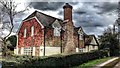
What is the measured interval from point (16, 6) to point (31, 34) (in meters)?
5.38

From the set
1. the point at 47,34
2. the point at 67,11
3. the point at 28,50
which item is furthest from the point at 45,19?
the point at 28,50

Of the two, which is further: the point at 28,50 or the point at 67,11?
the point at 28,50

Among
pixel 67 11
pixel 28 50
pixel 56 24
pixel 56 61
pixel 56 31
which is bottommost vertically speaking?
pixel 56 61

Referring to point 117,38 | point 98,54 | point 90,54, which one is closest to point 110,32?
point 117,38

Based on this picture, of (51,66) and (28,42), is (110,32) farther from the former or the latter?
(51,66)

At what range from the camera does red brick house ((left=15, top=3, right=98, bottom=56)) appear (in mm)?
42281

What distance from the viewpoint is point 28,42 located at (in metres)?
43.8

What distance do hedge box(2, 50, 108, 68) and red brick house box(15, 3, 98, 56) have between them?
25.0ft

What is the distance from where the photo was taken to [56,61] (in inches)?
934

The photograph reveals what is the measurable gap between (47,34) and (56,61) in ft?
63.1

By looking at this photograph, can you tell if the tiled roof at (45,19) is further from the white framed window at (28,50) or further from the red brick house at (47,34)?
the white framed window at (28,50)

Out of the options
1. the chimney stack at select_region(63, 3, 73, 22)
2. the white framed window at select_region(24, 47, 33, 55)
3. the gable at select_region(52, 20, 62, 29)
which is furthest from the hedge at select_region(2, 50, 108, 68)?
the white framed window at select_region(24, 47, 33, 55)

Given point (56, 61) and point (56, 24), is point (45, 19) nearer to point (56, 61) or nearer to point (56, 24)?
point (56, 24)

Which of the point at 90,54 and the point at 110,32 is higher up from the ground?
the point at 110,32
